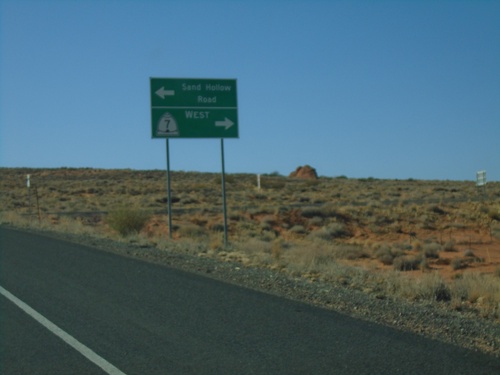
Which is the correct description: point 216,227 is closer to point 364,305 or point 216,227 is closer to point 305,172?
point 364,305

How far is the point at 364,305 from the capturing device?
10.6 m

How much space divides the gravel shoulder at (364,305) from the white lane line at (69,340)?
4.11m

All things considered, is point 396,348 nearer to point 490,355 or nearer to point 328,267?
point 490,355

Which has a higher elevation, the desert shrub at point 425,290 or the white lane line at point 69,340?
the white lane line at point 69,340

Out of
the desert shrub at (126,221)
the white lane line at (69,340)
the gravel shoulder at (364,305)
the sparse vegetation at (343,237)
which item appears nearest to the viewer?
the white lane line at (69,340)

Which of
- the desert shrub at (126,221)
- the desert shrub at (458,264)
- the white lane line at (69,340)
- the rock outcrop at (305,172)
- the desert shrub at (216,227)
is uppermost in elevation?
the rock outcrop at (305,172)

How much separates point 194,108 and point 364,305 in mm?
13123

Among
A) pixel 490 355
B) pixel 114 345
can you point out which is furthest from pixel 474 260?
pixel 114 345

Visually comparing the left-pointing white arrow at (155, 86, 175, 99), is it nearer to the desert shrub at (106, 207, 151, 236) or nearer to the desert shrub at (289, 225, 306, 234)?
the desert shrub at (106, 207, 151, 236)

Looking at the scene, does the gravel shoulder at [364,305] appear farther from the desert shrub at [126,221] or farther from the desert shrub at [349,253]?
the desert shrub at [126,221]

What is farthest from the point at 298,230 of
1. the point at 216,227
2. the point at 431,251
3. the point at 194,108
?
the point at 194,108

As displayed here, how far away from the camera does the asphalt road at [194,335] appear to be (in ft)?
23.5

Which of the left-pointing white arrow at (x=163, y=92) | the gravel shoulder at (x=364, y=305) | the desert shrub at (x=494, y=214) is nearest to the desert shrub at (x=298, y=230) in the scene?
the desert shrub at (x=494, y=214)

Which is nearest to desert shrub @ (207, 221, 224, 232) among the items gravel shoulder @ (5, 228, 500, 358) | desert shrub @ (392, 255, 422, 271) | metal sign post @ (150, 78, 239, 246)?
A: metal sign post @ (150, 78, 239, 246)
